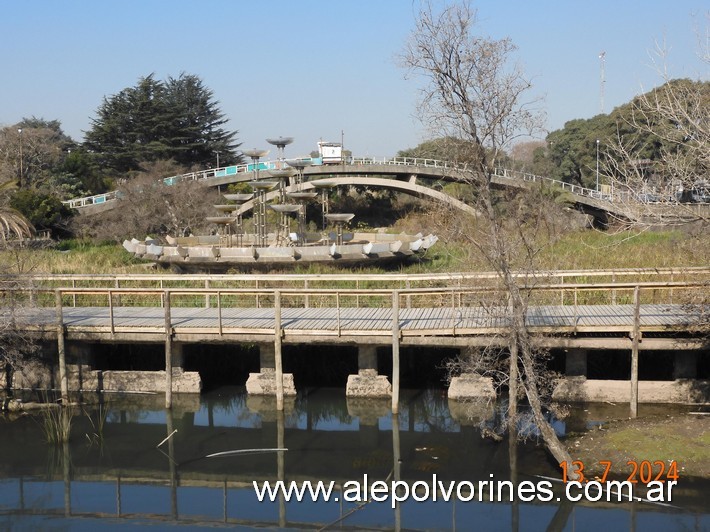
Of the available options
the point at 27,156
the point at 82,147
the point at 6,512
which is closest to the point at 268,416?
the point at 6,512

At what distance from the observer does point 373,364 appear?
17.8 m

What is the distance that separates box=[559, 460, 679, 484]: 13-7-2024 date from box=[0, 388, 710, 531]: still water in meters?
0.34

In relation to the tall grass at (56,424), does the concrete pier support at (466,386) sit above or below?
above

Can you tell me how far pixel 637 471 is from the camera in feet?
43.5

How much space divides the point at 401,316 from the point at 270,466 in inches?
197

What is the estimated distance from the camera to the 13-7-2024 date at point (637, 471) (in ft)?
42.8

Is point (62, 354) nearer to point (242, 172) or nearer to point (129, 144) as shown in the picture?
point (242, 172)

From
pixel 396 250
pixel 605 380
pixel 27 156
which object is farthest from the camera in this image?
pixel 27 156

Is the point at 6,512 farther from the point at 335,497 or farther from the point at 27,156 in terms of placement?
the point at 27,156

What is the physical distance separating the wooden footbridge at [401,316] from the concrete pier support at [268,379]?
0.67 meters

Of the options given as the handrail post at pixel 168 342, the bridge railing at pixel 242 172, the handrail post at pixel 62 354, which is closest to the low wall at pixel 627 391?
the handrail post at pixel 168 342

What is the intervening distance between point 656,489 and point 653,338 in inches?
173

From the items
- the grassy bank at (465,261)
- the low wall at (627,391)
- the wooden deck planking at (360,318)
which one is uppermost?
the grassy bank at (465,261)

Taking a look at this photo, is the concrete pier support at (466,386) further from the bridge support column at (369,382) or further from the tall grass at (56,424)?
the tall grass at (56,424)
